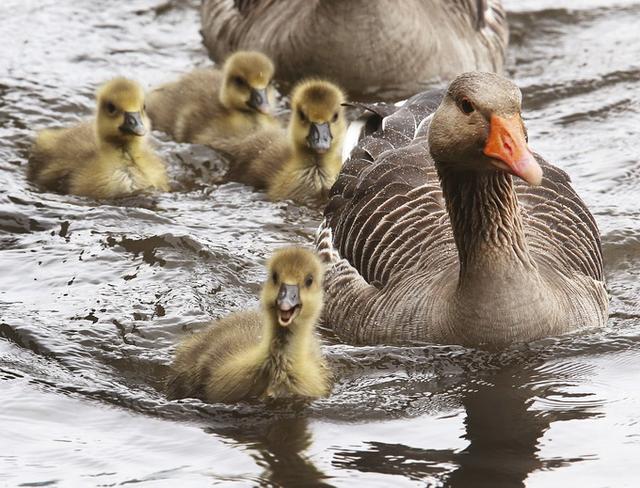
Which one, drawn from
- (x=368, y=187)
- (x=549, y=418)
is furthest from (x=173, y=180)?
(x=549, y=418)

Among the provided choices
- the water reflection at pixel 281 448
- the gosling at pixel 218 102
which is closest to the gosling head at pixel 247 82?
the gosling at pixel 218 102

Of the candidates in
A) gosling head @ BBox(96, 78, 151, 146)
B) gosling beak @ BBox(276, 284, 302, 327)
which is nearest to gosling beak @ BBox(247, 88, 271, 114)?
gosling head @ BBox(96, 78, 151, 146)

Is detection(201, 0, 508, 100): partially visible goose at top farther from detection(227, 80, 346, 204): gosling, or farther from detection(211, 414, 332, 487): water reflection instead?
detection(211, 414, 332, 487): water reflection

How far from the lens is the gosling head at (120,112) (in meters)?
9.61

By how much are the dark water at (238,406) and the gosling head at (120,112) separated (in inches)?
18.6

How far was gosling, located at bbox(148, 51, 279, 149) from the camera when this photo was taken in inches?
414

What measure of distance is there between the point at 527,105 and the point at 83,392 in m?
5.39

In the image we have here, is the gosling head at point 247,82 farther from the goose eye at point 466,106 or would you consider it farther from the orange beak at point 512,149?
the orange beak at point 512,149

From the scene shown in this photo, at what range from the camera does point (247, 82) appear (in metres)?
10.5

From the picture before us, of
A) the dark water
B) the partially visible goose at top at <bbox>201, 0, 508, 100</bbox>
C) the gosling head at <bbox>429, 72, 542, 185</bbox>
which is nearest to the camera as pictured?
the dark water

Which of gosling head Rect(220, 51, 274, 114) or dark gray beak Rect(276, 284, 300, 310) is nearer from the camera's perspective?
dark gray beak Rect(276, 284, 300, 310)

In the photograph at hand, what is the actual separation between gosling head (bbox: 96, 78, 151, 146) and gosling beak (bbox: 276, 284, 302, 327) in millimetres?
3118

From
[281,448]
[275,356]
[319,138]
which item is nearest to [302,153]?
[319,138]

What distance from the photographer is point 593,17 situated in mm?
13133
